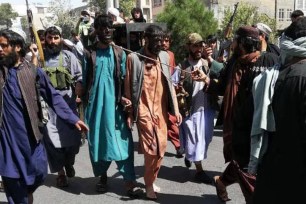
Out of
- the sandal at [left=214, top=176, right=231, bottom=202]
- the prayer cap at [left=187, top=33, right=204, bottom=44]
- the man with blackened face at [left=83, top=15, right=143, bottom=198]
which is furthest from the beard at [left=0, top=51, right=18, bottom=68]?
the sandal at [left=214, top=176, right=231, bottom=202]

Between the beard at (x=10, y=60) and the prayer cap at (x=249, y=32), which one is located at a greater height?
the prayer cap at (x=249, y=32)

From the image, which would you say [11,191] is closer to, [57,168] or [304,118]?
[57,168]

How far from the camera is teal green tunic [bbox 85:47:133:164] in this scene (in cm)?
450

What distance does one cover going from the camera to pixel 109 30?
442 cm

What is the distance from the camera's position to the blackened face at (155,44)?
438cm

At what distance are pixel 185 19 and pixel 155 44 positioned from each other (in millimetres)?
12191

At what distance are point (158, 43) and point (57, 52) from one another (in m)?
1.30

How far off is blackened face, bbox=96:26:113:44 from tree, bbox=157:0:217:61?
10593 mm

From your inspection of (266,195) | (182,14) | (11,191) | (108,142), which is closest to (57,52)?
(108,142)

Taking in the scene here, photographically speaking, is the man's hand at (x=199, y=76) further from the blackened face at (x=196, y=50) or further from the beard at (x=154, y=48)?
the blackened face at (x=196, y=50)

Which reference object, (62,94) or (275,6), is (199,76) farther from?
(275,6)

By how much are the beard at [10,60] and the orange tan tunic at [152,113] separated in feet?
4.08

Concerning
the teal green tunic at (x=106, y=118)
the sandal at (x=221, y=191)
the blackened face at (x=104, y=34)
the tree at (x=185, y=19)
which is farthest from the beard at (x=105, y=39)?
the tree at (x=185, y=19)

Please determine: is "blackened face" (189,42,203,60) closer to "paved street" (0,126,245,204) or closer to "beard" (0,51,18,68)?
"paved street" (0,126,245,204)
